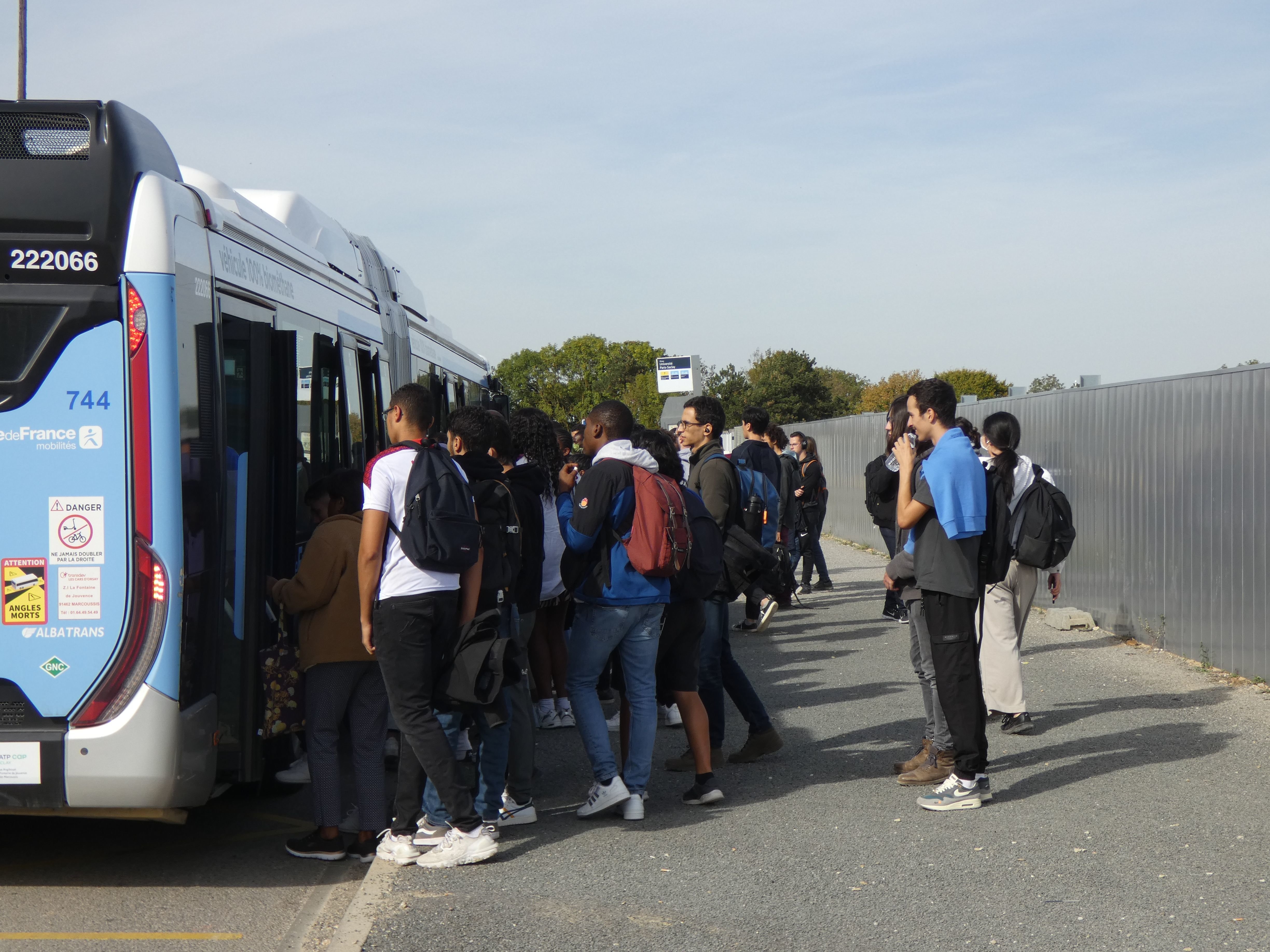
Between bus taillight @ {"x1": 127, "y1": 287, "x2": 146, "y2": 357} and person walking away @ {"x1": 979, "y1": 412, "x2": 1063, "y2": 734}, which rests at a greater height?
bus taillight @ {"x1": 127, "y1": 287, "x2": 146, "y2": 357}

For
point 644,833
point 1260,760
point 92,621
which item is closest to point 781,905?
point 644,833

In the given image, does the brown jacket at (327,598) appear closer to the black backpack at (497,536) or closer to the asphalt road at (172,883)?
the black backpack at (497,536)

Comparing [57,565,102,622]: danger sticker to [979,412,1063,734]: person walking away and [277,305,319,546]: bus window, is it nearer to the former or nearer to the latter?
[277,305,319,546]: bus window

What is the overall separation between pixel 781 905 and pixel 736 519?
274cm

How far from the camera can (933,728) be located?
20.9 feet

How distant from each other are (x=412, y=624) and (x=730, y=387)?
78758 millimetres

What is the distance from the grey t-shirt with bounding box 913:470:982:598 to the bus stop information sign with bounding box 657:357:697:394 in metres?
36.1

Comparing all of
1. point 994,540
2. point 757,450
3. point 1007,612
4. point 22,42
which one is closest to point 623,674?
point 994,540

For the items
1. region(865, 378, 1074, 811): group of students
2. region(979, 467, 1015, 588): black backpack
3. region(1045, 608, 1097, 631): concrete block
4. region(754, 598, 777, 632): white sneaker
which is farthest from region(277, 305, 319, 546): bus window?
region(1045, 608, 1097, 631): concrete block

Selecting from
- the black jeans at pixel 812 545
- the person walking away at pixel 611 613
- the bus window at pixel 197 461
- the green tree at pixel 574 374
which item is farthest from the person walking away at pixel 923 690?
the green tree at pixel 574 374

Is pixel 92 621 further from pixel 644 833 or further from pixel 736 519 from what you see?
pixel 736 519

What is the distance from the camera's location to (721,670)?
6914mm

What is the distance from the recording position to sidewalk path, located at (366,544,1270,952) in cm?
443

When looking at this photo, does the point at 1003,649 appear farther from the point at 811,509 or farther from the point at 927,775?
the point at 811,509
